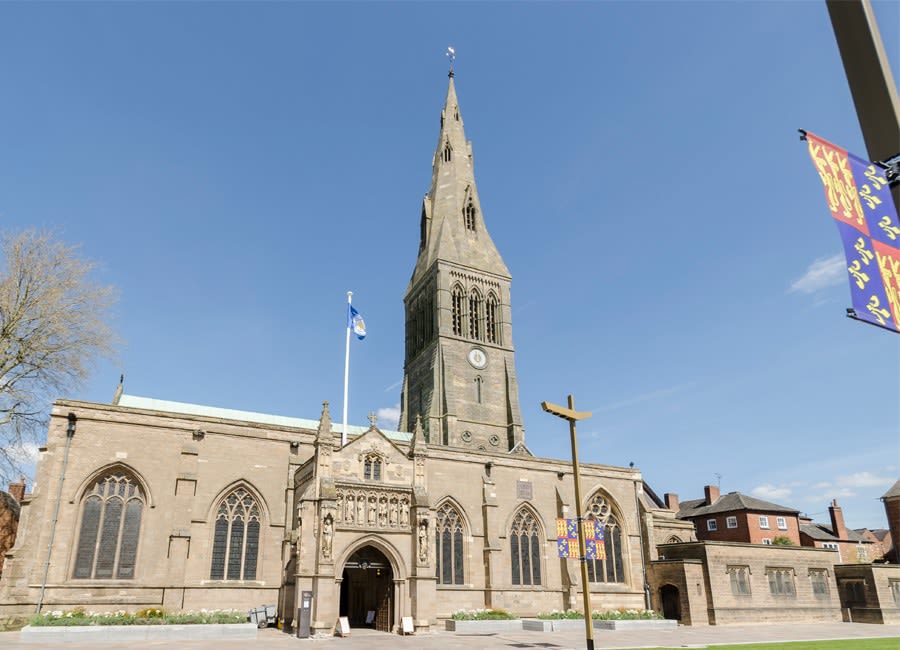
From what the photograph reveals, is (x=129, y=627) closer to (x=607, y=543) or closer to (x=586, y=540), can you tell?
(x=586, y=540)

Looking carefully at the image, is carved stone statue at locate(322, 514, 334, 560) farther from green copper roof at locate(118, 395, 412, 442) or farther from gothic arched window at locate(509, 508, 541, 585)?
gothic arched window at locate(509, 508, 541, 585)

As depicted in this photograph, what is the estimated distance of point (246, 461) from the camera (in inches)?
1364

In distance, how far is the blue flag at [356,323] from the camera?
3653 centimetres

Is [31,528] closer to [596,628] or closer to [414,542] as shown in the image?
[414,542]

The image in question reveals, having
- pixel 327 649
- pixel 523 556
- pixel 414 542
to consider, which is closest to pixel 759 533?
pixel 523 556

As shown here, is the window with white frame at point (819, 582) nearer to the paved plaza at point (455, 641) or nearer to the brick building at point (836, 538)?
the paved plaza at point (455, 641)

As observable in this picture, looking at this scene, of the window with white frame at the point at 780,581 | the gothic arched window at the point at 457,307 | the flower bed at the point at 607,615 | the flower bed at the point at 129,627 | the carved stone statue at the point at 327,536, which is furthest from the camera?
the gothic arched window at the point at 457,307

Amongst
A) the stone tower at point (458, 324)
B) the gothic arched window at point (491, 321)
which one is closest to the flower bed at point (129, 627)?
the stone tower at point (458, 324)

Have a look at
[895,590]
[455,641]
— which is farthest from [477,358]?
[895,590]

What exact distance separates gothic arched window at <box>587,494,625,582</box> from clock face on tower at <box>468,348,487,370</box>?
17.5 metres

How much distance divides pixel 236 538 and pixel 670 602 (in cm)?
2834

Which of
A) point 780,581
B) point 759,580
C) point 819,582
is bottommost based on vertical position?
point 819,582

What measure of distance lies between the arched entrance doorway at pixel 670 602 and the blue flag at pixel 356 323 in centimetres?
2637

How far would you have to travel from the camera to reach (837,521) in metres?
66.1
